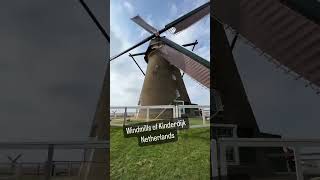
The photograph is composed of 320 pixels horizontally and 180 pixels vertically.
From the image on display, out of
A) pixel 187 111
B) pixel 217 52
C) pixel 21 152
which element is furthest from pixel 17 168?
pixel 217 52

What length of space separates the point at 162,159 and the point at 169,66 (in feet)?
14.1

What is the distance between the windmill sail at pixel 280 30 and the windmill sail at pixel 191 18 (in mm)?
861

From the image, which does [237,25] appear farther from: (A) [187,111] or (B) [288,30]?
(A) [187,111]

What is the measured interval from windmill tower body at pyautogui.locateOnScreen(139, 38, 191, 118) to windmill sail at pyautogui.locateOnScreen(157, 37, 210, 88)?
0.55ft

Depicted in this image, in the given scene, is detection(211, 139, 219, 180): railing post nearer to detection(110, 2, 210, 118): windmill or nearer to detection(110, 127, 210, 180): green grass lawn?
detection(110, 127, 210, 180): green grass lawn

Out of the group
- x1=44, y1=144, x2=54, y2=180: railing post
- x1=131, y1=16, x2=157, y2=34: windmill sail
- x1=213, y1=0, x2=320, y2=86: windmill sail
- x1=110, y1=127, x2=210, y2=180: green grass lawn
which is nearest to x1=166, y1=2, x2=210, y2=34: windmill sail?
x1=131, y1=16, x2=157, y2=34: windmill sail

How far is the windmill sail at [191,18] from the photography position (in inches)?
282

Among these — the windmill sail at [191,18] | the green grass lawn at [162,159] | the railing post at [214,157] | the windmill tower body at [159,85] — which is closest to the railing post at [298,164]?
the railing post at [214,157]

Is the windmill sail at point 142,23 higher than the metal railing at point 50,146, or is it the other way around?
the windmill sail at point 142,23

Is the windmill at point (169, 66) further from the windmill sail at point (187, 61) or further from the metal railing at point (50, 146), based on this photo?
the metal railing at point (50, 146)

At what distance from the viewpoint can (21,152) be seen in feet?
17.3

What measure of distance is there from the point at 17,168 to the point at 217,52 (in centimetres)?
513

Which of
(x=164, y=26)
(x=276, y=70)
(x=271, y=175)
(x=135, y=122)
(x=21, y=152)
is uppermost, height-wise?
(x=164, y=26)

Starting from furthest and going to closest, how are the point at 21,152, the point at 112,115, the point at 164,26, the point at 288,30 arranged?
the point at 288,30
the point at 164,26
the point at 112,115
the point at 21,152
